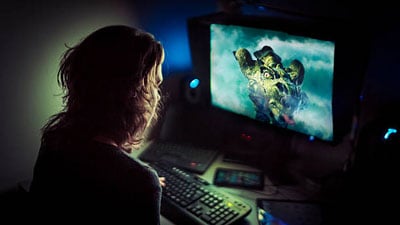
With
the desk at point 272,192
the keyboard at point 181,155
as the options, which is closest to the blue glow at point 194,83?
the keyboard at point 181,155

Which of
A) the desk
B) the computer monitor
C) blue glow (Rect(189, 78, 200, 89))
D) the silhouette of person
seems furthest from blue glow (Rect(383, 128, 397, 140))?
blue glow (Rect(189, 78, 200, 89))

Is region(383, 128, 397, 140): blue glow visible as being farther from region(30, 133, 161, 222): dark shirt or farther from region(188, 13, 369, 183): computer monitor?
region(30, 133, 161, 222): dark shirt

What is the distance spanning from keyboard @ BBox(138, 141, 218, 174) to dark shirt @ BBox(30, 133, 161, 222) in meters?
0.47

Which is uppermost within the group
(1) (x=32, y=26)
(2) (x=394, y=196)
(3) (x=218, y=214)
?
(1) (x=32, y=26)

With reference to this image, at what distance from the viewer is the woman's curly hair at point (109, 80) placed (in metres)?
1.06

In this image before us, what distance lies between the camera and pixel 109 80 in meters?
1.06

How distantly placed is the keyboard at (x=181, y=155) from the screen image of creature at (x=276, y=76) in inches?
Answer: 8.0

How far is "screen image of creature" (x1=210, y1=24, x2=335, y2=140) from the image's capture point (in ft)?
4.08

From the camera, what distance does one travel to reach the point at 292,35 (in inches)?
49.1

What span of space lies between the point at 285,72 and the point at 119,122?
540mm

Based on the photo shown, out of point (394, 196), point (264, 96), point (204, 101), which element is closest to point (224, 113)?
point (204, 101)

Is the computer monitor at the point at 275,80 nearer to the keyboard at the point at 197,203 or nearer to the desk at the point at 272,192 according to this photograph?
the desk at the point at 272,192

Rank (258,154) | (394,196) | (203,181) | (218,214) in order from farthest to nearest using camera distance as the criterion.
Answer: (258,154) → (203,181) → (218,214) → (394,196)

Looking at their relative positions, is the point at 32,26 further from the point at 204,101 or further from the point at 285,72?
the point at 285,72
